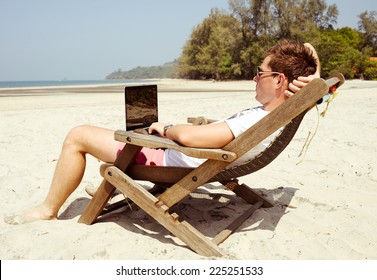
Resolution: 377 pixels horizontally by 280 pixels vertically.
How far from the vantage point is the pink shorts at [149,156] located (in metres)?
2.91

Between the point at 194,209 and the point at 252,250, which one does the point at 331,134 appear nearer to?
the point at 194,209

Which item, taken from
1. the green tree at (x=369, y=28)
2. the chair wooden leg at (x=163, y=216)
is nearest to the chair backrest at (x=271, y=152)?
the chair wooden leg at (x=163, y=216)

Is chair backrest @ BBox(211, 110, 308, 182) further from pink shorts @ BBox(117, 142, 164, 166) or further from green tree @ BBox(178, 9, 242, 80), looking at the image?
green tree @ BBox(178, 9, 242, 80)

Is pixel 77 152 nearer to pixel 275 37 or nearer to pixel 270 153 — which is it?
pixel 270 153

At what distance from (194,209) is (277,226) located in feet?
2.57

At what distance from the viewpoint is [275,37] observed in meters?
44.2

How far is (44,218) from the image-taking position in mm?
3041

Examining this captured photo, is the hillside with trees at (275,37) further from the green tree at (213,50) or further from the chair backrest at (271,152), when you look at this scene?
the chair backrest at (271,152)

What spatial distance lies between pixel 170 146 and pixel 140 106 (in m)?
0.73

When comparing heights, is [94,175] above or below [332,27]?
below

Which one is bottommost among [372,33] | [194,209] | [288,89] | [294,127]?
[194,209]

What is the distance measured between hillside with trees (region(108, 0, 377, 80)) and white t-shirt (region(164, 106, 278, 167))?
37.2 m

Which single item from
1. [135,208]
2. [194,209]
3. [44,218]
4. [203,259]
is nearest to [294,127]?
[203,259]

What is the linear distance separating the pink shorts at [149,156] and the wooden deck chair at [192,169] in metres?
0.09
